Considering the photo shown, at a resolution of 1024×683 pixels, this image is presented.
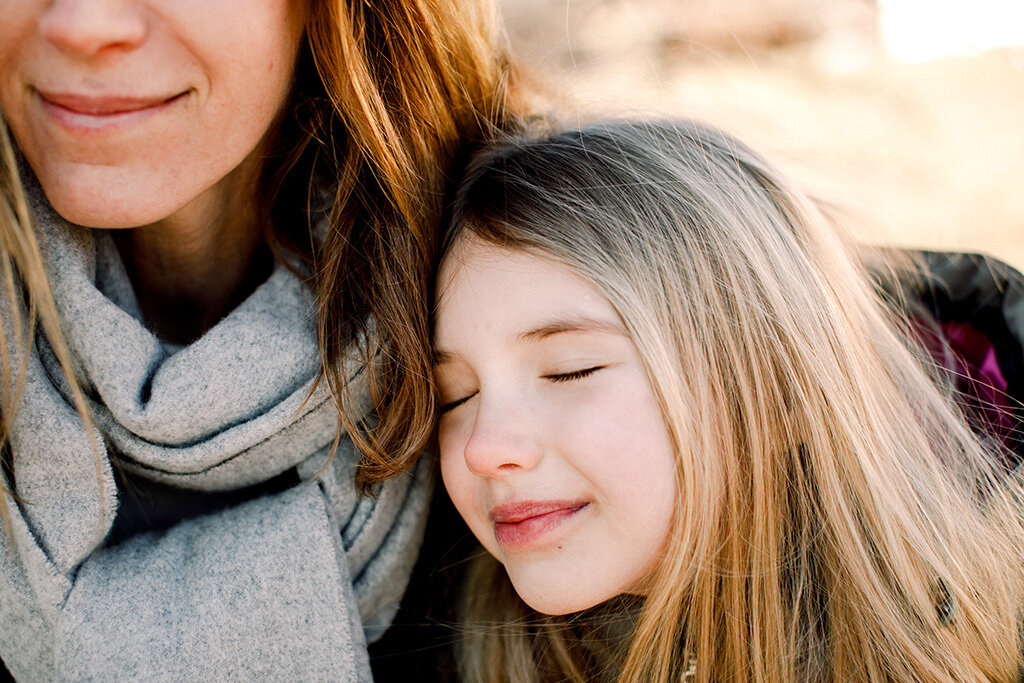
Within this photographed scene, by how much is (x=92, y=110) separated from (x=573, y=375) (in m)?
0.78

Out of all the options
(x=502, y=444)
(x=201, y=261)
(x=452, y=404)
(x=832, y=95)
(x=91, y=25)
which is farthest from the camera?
(x=832, y=95)

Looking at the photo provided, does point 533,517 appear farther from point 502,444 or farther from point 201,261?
point 201,261

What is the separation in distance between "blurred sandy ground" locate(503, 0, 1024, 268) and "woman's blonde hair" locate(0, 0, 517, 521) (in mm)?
317

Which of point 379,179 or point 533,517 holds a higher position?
point 379,179

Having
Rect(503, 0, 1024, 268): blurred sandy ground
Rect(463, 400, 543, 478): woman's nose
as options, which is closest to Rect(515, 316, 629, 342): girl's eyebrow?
Rect(463, 400, 543, 478): woman's nose

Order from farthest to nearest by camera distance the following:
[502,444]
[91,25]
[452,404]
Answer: [452,404] → [502,444] → [91,25]

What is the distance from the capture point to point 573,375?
1193mm

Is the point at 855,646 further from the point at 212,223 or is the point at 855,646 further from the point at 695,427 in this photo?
the point at 212,223

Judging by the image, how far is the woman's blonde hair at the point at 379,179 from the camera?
50.7 inches

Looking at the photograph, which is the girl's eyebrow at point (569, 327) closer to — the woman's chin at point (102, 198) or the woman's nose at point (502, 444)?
the woman's nose at point (502, 444)

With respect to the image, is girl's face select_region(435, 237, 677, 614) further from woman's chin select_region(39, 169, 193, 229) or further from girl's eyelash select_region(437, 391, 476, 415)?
woman's chin select_region(39, 169, 193, 229)

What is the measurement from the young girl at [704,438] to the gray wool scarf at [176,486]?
0.82 ft

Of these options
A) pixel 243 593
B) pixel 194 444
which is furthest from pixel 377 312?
pixel 243 593

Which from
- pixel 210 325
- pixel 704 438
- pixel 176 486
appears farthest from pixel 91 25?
pixel 704 438
